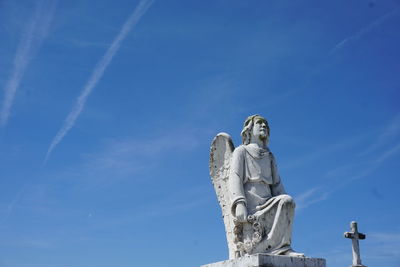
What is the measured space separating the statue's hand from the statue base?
80cm

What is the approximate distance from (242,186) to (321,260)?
6.25 ft

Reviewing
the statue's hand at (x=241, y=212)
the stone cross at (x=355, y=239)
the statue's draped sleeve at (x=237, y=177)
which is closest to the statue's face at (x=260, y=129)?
the statue's draped sleeve at (x=237, y=177)

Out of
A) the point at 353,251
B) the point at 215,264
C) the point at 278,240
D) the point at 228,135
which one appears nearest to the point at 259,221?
the point at 278,240

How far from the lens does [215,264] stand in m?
9.38

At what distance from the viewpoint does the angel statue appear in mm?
9250

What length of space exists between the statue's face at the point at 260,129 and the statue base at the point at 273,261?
8.29 feet

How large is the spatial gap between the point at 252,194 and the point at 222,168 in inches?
42.5

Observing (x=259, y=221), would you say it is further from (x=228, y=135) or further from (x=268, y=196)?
(x=228, y=135)

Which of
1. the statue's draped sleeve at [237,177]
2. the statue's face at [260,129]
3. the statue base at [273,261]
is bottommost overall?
the statue base at [273,261]

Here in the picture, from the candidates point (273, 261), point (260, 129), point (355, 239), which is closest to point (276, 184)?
point (260, 129)

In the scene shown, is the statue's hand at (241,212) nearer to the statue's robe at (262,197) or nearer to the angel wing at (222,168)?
the statue's robe at (262,197)

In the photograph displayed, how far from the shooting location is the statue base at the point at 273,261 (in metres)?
8.49

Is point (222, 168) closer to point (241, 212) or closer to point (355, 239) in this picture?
point (241, 212)

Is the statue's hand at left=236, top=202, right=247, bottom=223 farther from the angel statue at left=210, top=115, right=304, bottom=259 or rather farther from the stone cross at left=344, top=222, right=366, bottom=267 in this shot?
the stone cross at left=344, top=222, right=366, bottom=267
